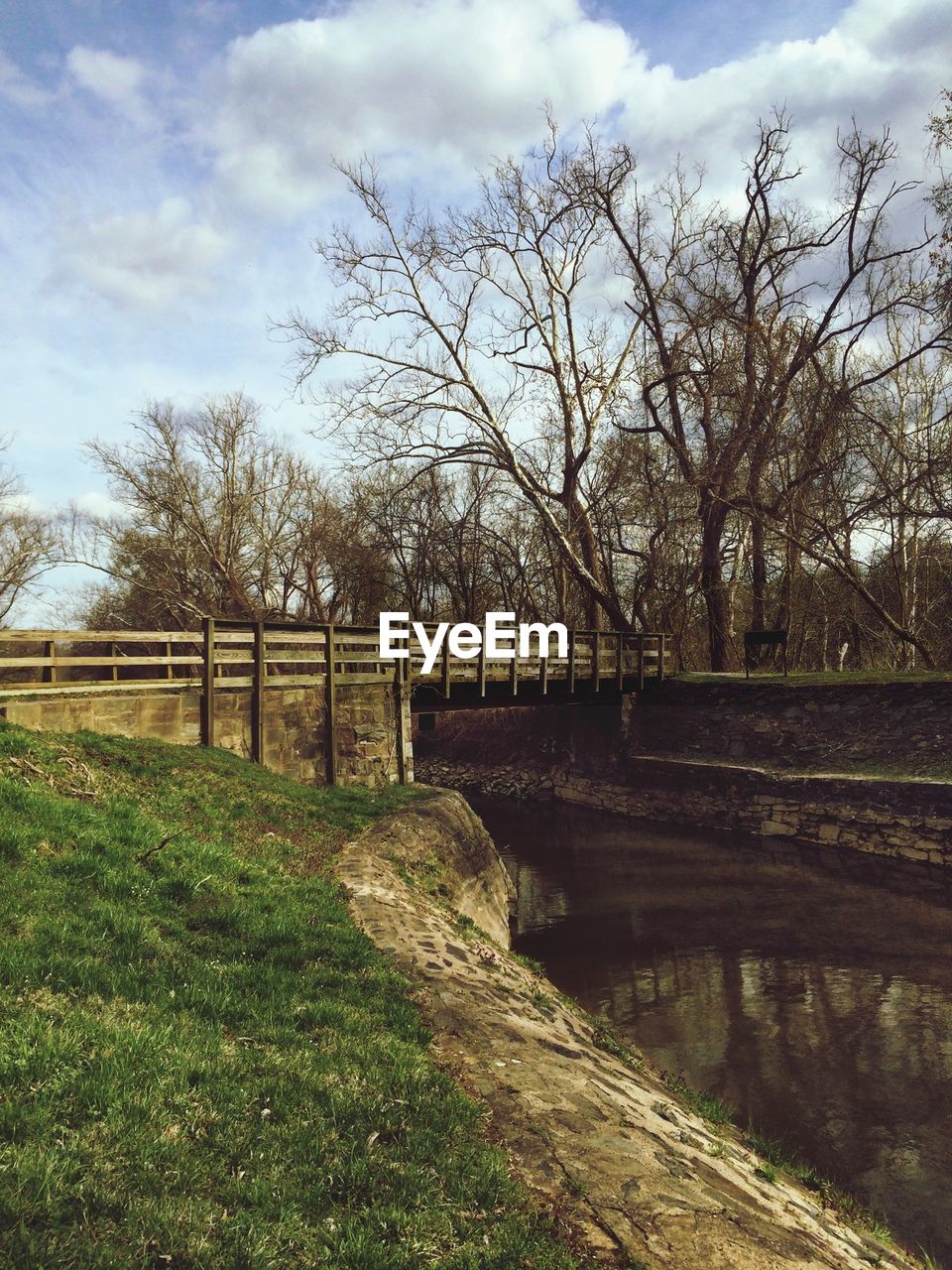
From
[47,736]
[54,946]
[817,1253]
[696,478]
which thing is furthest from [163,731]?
[696,478]

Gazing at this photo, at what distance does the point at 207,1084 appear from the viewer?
4258 mm

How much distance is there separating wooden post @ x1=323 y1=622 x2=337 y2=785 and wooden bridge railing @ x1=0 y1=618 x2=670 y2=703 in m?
0.05

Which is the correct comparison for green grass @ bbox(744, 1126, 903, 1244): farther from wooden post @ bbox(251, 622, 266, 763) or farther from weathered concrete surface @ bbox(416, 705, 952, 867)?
weathered concrete surface @ bbox(416, 705, 952, 867)

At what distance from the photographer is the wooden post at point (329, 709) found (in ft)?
53.0

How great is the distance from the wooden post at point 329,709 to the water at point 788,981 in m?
4.88

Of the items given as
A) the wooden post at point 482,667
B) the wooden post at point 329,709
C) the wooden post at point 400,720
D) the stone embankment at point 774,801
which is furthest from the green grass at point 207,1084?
the stone embankment at point 774,801

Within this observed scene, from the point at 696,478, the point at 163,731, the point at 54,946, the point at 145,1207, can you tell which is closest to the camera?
the point at 145,1207

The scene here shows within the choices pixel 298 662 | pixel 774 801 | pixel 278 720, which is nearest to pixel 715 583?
pixel 774 801

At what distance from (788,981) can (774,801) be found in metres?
11.5

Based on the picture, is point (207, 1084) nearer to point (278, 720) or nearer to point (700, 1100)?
point (700, 1100)

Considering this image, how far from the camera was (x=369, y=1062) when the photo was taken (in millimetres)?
4902

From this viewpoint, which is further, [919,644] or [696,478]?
[696,478]

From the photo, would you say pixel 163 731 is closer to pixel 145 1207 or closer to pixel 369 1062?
pixel 369 1062

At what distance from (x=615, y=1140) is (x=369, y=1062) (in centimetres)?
158
